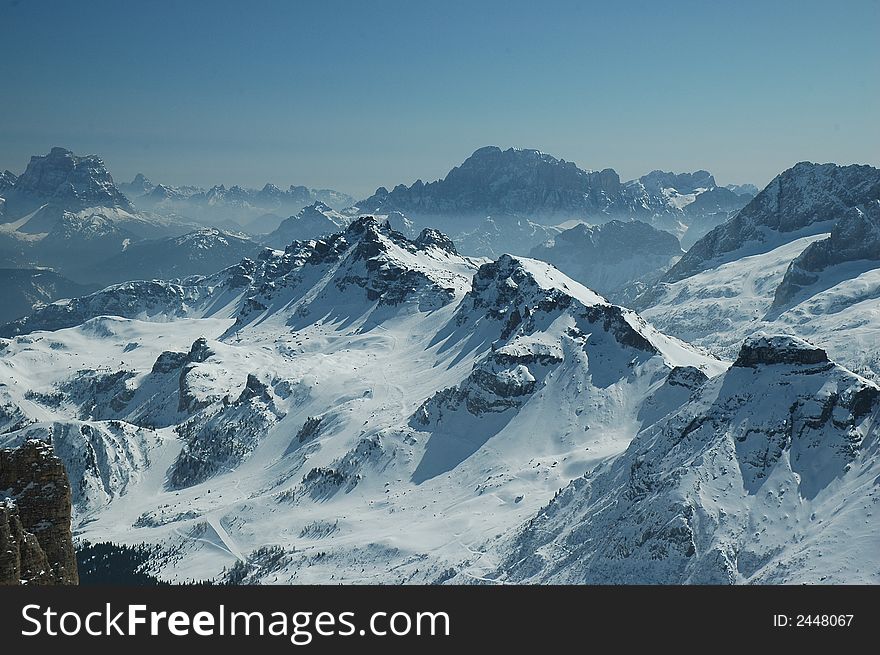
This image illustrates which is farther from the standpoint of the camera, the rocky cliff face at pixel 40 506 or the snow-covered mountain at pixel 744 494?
the snow-covered mountain at pixel 744 494

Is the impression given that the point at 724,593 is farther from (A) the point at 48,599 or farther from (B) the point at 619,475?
(B) the point at 619,475

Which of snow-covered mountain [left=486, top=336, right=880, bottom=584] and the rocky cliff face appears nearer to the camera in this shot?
the rocky cliff face

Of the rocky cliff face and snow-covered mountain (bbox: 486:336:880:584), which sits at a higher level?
the rocky cliff face

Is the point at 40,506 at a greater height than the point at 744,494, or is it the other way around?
the point at 40,506

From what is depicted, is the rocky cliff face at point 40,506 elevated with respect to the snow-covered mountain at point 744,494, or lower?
elevated
